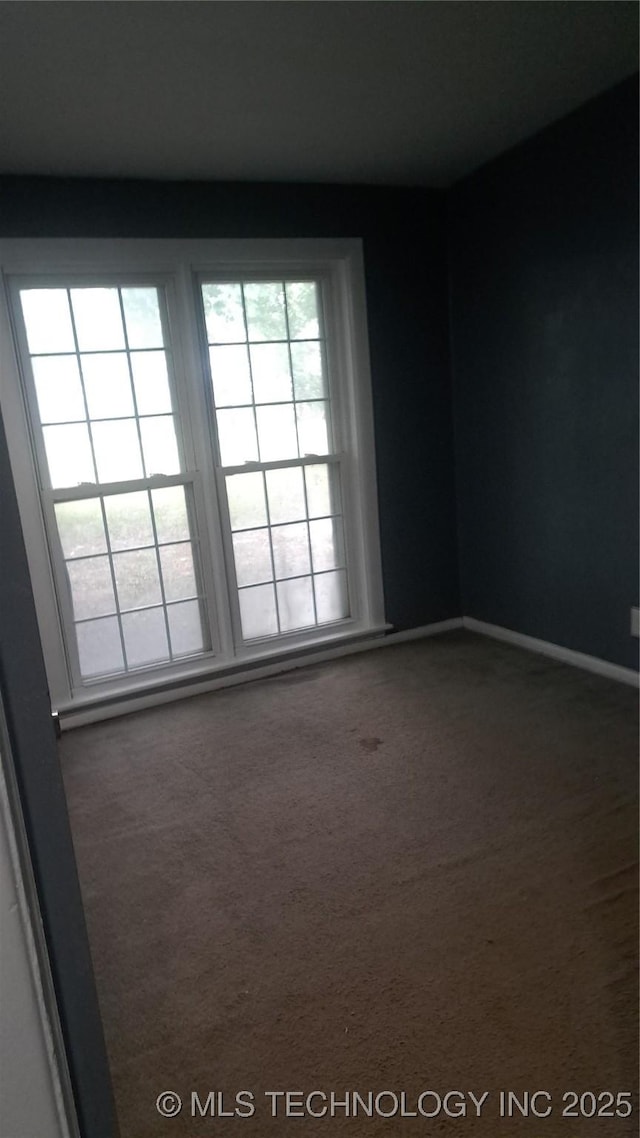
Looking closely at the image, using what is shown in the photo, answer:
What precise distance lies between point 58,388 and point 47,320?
29 centimetres

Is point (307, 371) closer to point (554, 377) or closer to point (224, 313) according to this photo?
point (224, 313)

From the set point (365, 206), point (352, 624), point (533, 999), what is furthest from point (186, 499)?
point (533, 999)

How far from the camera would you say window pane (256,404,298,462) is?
3.62 m

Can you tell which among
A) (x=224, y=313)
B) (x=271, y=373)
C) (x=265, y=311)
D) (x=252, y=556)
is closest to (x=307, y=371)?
(x=271, y=373)

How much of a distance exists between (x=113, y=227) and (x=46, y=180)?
1.01 ft

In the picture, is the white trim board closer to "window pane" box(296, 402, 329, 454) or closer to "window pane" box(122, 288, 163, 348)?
"window pane" box(296, 402, 329, 454)

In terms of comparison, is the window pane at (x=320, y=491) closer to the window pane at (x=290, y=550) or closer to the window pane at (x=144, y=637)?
the window pane at (x=290, y=550)

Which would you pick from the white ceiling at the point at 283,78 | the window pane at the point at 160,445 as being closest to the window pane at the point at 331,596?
the window pane at the point at 160,445

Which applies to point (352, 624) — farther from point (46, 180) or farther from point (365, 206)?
point (46, 180)

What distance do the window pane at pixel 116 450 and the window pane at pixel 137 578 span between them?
0.37 m

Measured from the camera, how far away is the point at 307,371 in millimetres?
3699

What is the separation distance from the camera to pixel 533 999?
1.61 meters

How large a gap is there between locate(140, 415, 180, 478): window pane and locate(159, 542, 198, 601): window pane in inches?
14.8

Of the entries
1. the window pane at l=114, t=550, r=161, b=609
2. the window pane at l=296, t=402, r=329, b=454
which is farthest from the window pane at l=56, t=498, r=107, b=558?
the window pane at l=296, t=402, r=329, b=454
